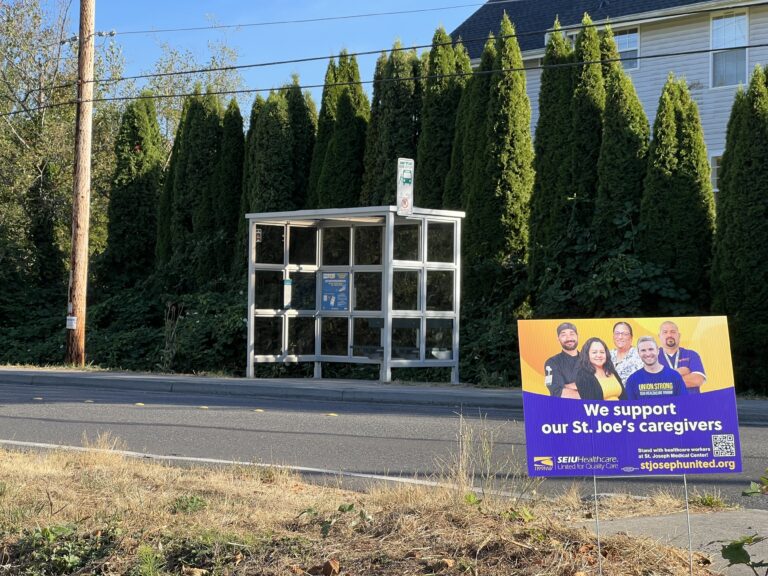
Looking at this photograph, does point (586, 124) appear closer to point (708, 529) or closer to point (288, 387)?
point (288, 387)

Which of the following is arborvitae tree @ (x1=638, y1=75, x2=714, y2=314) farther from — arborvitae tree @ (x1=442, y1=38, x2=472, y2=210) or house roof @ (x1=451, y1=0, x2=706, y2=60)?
house roof @ (x1=451, y1=0, x2=706, y2=60)

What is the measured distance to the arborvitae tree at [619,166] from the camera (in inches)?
701

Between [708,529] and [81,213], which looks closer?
[708,529]

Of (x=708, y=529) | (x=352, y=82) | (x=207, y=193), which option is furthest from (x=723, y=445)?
(x=207, y=193)

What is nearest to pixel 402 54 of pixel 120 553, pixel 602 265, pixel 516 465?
pixel 602 265

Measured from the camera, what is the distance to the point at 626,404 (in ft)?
16.4

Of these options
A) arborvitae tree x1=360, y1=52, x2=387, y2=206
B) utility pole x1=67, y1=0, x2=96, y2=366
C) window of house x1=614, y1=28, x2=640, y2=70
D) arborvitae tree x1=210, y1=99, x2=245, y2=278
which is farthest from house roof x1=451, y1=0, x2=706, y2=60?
utility pole x1=67, y1=0, x2=96, y2=366

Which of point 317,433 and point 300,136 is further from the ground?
point 300,136

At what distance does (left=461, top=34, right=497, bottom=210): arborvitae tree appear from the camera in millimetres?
19656

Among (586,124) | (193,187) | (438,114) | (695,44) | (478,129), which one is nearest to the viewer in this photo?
(586,124)

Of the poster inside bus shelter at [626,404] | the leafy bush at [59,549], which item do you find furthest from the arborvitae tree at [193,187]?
the poster inside bus shelter at [626,404]

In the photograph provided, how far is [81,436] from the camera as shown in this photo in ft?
33.9

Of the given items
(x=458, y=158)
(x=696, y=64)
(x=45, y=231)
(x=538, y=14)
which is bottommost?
(x=45, y=231)

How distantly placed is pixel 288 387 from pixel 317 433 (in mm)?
5063
